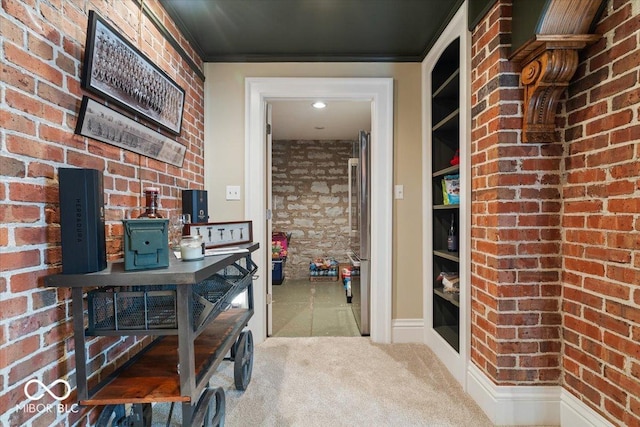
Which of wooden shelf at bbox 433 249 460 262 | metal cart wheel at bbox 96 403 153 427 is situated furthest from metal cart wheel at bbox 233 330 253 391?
wooden shelf at bbox 433 249 460 262

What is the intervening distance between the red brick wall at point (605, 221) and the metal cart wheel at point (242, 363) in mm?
1648

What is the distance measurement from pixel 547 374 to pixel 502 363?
8.9 inches

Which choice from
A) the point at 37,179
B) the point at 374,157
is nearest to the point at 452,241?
the point at 374,157

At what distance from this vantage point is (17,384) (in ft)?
2.86

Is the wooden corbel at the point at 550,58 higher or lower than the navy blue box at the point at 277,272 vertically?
higher

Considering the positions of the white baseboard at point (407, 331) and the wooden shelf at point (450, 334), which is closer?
the wooden shelf at point (450, 334)

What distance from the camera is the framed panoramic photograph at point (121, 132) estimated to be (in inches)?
44.5

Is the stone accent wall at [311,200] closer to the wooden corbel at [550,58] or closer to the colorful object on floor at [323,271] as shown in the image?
the colorful object on floor at [323,271]

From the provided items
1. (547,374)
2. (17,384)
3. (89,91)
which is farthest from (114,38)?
(547,374)

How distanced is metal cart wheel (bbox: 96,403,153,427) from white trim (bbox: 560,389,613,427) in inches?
75.4

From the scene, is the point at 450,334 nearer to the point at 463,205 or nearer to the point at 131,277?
the point at 463,205

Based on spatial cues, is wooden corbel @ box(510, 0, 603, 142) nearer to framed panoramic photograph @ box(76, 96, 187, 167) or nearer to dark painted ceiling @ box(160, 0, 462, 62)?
dark painted ceiling @ box(160, 0, 462, 62)

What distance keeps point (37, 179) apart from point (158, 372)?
83cm

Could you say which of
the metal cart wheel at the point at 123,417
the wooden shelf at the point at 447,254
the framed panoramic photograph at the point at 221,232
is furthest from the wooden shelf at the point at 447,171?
the metal cart wheel at the point at 123,417
